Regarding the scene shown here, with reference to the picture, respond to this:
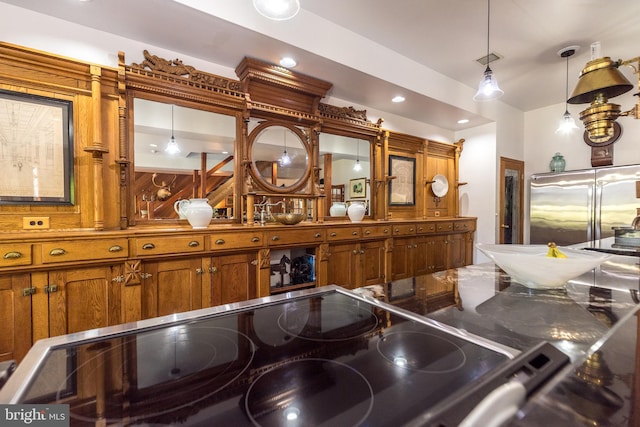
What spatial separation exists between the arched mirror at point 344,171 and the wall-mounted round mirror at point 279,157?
0.29 m

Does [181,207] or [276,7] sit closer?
[276,7]

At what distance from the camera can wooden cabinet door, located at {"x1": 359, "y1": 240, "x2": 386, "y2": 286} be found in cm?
304

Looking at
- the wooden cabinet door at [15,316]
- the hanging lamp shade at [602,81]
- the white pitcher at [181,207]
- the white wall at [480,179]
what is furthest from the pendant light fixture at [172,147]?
the white wall at [480,179]

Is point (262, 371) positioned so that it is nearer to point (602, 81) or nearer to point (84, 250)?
point (84, 250)

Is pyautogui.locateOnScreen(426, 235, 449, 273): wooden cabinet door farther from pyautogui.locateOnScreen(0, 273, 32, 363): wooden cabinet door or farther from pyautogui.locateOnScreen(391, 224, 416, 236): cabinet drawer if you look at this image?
pyautogui.locateOnScreen(0, 273, 32, 363): wooden cabinet door

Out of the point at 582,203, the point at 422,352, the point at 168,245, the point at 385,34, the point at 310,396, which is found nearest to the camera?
the point at 310,396

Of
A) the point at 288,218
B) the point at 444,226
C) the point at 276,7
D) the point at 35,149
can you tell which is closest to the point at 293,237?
the point at 288,218

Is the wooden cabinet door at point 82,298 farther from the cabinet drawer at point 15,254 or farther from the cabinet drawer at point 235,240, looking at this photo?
the cabinet drawer at point 235,240

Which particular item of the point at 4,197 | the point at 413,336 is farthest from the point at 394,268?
the point at 4,197

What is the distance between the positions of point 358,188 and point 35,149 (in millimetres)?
2913

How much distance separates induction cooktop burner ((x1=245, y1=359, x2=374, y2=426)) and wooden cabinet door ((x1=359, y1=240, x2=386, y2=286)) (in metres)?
2.44

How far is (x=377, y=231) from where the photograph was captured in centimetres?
313

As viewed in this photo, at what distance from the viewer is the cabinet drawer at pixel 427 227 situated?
3547 millimetres

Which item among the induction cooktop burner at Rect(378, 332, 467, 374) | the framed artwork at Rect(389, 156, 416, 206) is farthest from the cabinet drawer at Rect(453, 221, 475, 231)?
the induction cooktop burner at Rect(378, 332, 467, 374)
